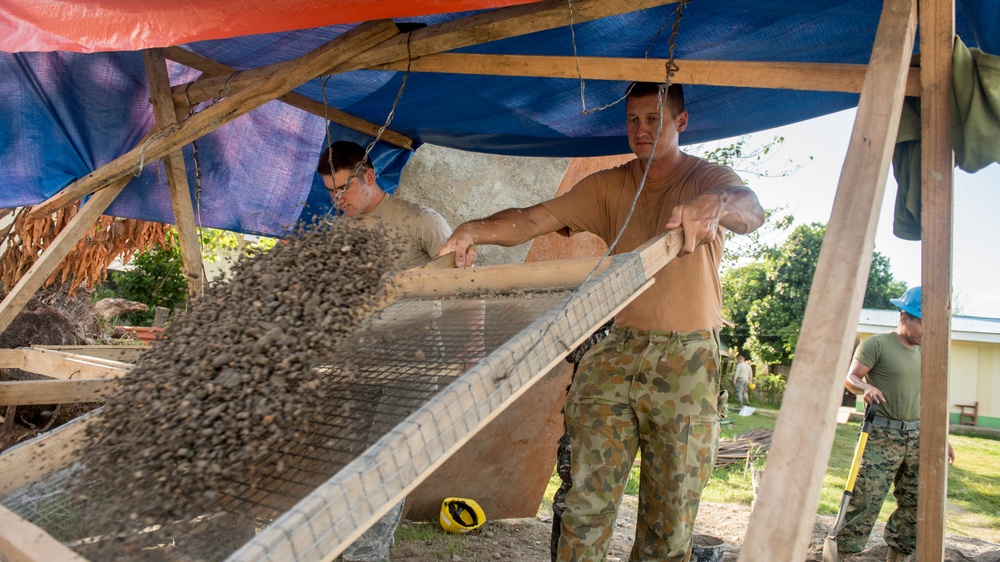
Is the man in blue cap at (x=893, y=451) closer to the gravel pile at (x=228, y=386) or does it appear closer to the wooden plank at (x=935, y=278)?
the wooden plank at (x=935, y=278)

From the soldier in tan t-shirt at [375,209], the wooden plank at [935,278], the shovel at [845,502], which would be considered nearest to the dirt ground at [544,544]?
the shovel at [845,502]

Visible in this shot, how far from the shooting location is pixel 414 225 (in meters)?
3.90

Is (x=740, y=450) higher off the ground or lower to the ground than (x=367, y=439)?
lower

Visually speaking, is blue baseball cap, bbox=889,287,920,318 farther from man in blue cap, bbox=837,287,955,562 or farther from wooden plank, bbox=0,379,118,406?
wooden plank, bbox=0,379,118,406

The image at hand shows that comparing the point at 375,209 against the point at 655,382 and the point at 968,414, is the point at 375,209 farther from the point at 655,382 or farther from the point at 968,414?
the point at 968,414

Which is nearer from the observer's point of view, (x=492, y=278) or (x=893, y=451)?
(x=492, y=278)

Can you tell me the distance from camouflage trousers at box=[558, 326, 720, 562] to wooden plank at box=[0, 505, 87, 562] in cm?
182

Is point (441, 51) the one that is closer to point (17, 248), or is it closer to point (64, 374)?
point (64, 374)

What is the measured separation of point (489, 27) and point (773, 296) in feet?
84.6

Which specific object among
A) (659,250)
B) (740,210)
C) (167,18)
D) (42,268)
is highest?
(167,18)

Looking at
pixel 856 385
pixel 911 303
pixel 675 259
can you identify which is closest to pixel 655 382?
pixel 675 259

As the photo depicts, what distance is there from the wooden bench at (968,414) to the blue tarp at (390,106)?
20.7 m

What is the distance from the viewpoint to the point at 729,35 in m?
3.01

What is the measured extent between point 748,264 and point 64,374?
27105mm
